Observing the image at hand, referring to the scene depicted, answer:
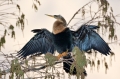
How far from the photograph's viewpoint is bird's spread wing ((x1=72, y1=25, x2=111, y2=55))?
237 inches

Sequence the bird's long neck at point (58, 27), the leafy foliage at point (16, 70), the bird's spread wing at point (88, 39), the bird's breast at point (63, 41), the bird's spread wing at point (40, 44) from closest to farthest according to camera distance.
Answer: the leafy foliage at point (16, 70) → the bird's spread wing at point (88, 39) → the bird's breast at point (63, 41) → the bird's long neck at point (58, 27) → the bird's spread wing at point (40, 44)

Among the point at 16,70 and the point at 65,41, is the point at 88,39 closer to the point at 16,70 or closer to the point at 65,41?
the point at 65,41

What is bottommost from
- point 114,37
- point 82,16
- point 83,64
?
point 83,64

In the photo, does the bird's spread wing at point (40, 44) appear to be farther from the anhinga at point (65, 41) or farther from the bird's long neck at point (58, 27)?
the bird's long neck at point (58, 27)

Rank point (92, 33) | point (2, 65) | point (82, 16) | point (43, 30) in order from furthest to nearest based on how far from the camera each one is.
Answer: point (43, 30) → point (92, 33) → point (82, 16) → point (2, 65)

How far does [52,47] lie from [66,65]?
1.00 metres

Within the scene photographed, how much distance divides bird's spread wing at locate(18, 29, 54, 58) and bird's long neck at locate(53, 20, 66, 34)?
15cm

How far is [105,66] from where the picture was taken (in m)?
5.01

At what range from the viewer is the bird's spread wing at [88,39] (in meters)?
6.01

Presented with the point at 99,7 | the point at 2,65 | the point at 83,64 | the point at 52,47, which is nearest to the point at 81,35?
the point at 52,47

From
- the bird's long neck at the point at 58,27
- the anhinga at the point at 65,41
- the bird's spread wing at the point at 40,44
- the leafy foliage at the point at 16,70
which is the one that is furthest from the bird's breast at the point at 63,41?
the leafy foliage at the point at 16,70

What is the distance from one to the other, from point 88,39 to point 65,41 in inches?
17.0

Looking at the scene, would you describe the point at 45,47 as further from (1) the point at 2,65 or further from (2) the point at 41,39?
(1) the point at 2,65

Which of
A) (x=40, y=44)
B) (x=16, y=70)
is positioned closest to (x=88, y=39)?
(x=40, y=44)
